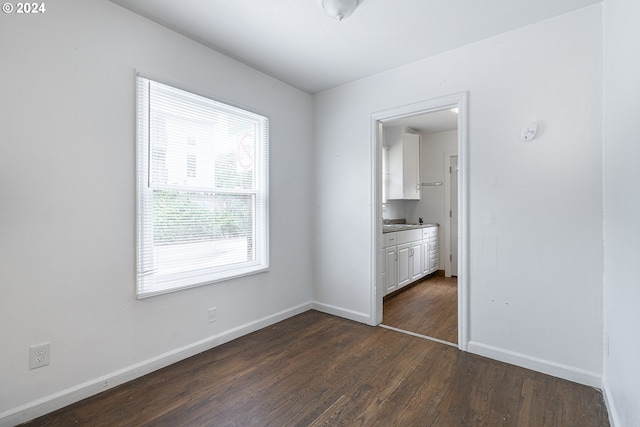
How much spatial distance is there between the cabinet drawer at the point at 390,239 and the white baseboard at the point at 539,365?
4.90 ft

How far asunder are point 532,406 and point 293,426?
142cm

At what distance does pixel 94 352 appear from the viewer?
6.28ft

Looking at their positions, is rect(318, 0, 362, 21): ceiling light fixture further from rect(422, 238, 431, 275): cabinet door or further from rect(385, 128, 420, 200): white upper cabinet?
rect(422, 238, 431, 275): cabinet door

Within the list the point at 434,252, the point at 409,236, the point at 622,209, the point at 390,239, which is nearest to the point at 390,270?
the point at 390,239

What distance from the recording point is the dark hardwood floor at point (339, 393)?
169cm

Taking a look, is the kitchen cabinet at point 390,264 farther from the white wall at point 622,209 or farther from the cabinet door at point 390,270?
the white wall at point 622,209

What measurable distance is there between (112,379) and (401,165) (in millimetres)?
4289

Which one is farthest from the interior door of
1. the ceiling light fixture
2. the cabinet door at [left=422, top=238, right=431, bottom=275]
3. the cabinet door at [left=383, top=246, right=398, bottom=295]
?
the ceiling light fixture

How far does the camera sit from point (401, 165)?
477 centimetres

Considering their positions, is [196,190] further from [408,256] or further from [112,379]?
[408,256]

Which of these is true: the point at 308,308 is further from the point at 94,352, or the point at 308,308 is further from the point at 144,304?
the point at 94,352

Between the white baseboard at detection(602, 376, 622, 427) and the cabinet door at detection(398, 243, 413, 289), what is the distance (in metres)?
2.25

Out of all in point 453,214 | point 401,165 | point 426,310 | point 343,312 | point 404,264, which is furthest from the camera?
point 453,214

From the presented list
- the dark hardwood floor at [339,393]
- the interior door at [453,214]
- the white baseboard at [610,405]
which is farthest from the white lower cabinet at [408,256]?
the white baseboard at [610,405]
